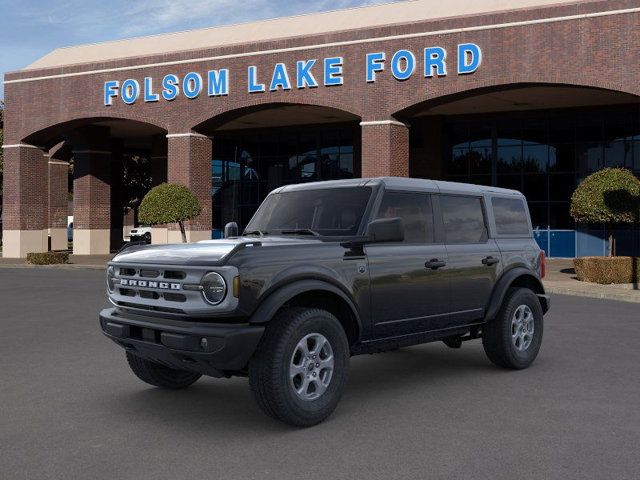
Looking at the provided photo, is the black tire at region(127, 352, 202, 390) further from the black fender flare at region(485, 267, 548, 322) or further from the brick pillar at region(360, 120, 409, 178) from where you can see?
the brick pillar at region(360, 120, 409, 178)

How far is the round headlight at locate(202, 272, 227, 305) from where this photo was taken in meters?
5.43

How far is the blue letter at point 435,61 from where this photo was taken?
84.1 ft

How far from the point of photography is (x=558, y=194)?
32.4 metres

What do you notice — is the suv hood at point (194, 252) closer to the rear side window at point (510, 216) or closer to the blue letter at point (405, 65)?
the rear side window at point (510, 216)

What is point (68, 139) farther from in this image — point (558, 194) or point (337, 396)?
point (337, 396)

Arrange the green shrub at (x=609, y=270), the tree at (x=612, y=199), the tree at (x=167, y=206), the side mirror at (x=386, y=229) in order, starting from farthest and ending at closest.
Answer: the tree at (x=167, y=206) < the tree at (x=612, y=199) < the green shrub at (x=609, y=270) < the side mirror at (x=386, y=229)

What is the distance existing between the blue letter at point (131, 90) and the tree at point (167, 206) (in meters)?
5.75

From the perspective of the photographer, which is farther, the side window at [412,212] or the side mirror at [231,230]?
the side mirror at [231,230]

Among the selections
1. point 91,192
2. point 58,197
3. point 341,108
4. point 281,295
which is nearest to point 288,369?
point 281,295

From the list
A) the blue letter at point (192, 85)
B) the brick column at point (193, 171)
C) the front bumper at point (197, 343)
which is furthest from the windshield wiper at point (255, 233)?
the blue letter at point (192, 85)

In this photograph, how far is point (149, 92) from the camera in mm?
31953

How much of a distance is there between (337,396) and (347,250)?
1228 millimetres

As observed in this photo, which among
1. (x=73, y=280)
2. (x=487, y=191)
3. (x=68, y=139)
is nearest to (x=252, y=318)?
(x=487, y=191)

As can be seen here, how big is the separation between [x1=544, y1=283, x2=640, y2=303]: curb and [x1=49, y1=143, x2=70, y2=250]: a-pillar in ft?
97.8
